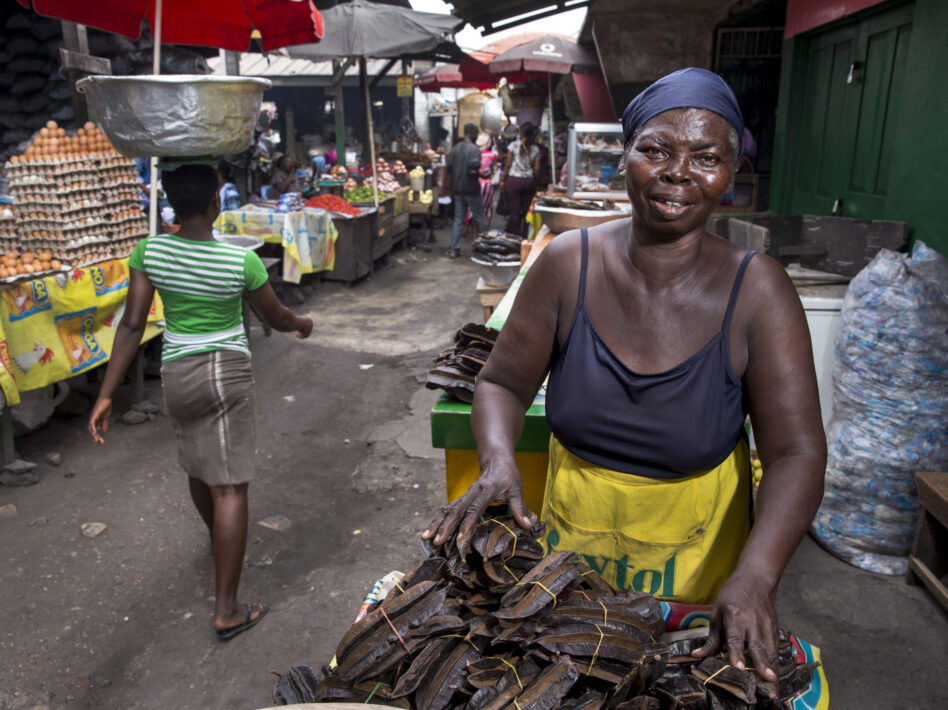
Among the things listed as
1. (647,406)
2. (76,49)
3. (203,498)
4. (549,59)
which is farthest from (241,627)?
(549,59)

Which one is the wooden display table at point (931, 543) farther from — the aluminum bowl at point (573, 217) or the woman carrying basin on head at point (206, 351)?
the woman carrying basin on head at point (206, 351)

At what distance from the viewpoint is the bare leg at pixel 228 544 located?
10.3 feet

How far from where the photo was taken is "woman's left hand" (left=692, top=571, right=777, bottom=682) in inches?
46.0

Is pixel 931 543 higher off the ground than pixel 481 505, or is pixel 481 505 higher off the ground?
pixel 481 505

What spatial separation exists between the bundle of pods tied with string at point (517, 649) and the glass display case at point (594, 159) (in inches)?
224

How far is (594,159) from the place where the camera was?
7035 millimetres

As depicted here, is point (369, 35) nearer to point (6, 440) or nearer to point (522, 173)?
point (522, 173)

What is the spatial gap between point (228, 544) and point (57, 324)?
103 inches

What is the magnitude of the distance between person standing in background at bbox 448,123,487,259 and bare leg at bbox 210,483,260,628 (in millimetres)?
9815

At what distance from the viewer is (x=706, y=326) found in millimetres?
1531

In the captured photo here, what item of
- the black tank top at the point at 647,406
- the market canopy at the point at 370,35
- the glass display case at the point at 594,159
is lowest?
the black tank top at the point at 647,406

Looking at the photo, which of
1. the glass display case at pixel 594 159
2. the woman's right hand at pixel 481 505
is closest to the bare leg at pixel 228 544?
the woman's right hand at pixel 481 505

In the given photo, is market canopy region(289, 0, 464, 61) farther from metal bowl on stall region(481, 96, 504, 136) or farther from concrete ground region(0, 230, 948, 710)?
metal bowl on stall region(481, 96, 504, 136)

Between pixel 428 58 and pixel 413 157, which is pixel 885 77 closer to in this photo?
pixel 428 58
